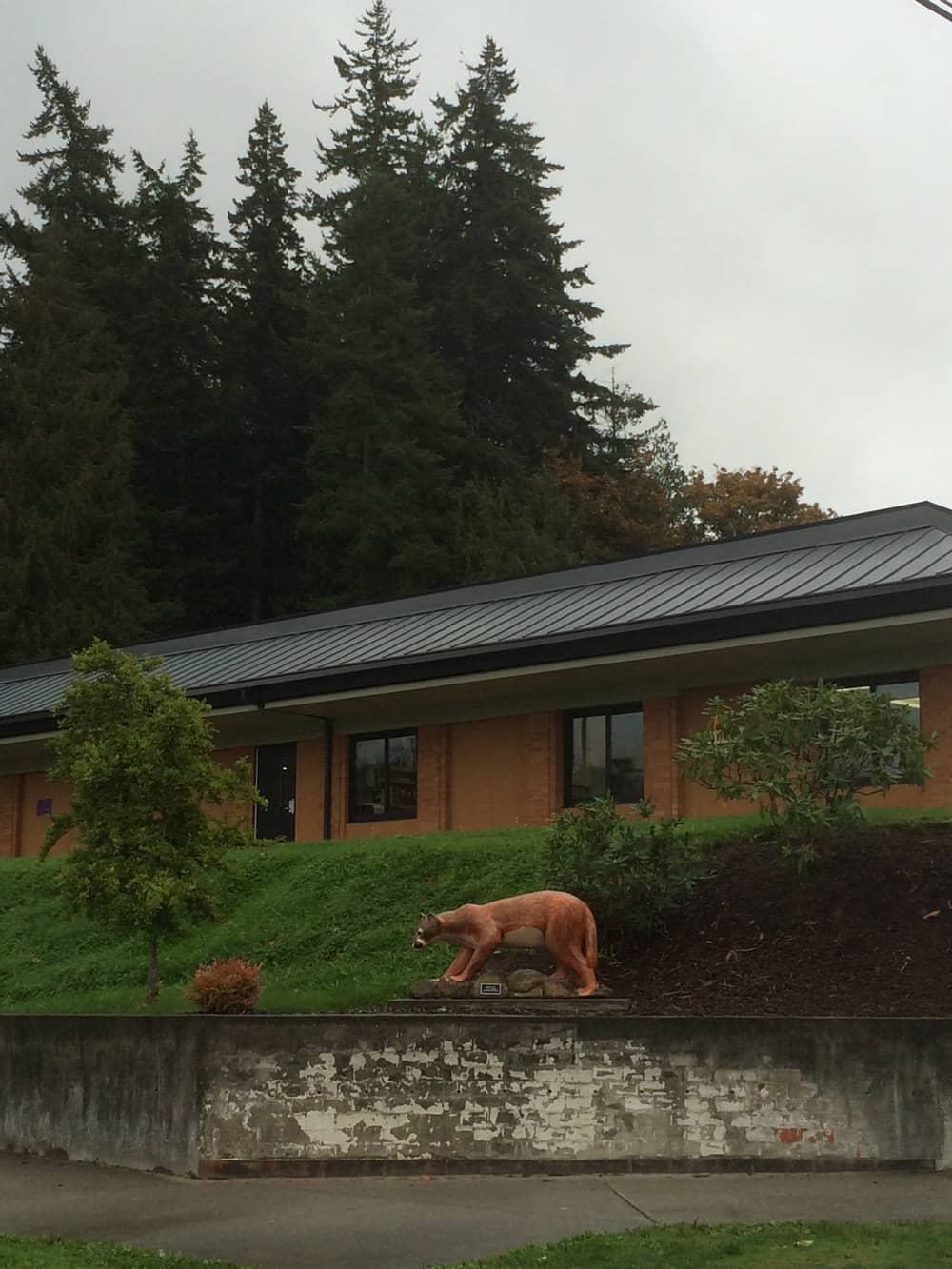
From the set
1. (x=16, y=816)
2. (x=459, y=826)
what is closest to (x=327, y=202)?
(x=16, y=816)

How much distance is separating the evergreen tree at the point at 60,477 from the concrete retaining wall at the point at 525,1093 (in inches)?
1514

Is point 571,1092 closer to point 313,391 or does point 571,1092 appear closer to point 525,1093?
point 525,1093

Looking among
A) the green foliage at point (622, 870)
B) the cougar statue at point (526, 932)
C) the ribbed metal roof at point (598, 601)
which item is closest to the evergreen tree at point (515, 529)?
the ribbed metal roof at point (598, 601)

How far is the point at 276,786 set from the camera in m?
28.5

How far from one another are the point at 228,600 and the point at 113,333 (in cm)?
1074

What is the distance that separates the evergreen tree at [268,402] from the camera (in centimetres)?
5984

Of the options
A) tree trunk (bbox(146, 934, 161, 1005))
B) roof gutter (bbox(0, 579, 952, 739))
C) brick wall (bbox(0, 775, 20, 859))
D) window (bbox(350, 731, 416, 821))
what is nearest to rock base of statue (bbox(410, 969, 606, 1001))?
tree trunk (bbox(146, 934, 161, 1005))

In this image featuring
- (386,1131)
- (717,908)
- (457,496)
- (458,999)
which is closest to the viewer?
(386,1131)

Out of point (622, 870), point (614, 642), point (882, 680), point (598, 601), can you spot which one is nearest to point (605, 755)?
point (598, 601)

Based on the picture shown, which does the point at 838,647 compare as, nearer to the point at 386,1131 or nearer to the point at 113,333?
the point at 386,1131

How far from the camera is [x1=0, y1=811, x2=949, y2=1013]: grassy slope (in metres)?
16.3

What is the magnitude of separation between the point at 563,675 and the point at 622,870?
30.9 ft

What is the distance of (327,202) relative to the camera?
6538 cm

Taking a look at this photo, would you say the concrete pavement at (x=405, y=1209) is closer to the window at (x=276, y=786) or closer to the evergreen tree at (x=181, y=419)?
the window at (x=276, y=786)
